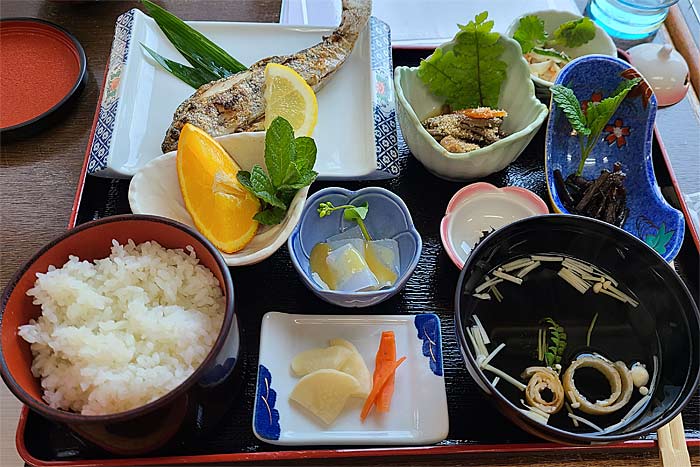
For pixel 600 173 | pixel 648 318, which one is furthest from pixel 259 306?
pixel 600 173

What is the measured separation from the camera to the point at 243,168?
4.57ft

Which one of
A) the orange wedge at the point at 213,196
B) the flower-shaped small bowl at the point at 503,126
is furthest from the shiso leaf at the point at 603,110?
the orange wedge at the point at 213,196

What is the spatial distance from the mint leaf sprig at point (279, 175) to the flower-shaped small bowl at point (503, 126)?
0.28 m

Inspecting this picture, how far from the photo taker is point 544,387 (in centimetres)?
112

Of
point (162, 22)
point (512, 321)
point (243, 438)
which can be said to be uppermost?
point (162, 22)

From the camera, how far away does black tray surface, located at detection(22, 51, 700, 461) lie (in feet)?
3.65

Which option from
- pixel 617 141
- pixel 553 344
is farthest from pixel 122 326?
pixel 617 141

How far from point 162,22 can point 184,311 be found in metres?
1.01

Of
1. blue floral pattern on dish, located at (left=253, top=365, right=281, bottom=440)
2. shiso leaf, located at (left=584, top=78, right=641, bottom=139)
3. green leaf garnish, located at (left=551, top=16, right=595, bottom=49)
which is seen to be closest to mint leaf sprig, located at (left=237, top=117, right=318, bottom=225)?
blue floral pattern on dish, located at (left=253, top=365, right=281, bottom=440)

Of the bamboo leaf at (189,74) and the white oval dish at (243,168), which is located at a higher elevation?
the bamboo leaf at (189,74)

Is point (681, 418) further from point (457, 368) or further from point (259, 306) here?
point (259, 306)

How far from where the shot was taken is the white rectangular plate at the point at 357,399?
1.09m

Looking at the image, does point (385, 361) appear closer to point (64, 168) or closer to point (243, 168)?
point (243, 168)

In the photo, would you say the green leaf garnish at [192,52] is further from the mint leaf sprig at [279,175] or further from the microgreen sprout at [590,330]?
the microgreen sprout at [590,330]
